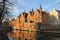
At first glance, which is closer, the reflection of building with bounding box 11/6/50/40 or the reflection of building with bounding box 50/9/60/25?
the reflection of building with bounding box 11/6/50/40

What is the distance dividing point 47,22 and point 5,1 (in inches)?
427

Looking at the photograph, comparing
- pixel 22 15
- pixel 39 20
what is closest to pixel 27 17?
pixel 22 15

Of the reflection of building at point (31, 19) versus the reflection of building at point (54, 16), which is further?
the reflection of building at point (54, 16)

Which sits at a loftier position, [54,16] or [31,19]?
[54,16]

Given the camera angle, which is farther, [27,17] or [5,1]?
[27,17]

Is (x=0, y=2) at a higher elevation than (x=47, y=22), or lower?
higher

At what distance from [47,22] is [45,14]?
58.8 inches

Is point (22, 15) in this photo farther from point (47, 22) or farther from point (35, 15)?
point (47, 22)

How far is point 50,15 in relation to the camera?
81.3 feet

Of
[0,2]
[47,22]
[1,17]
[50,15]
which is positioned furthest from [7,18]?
[50,15]

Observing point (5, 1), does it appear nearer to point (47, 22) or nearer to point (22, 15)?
point (47, 22)

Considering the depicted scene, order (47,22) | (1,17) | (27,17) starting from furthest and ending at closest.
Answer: (27,17) < (47,22) < (1,17)

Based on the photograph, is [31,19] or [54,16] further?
[31,19]

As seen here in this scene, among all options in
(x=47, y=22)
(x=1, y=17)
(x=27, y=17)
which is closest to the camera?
(x=1, y=17)
